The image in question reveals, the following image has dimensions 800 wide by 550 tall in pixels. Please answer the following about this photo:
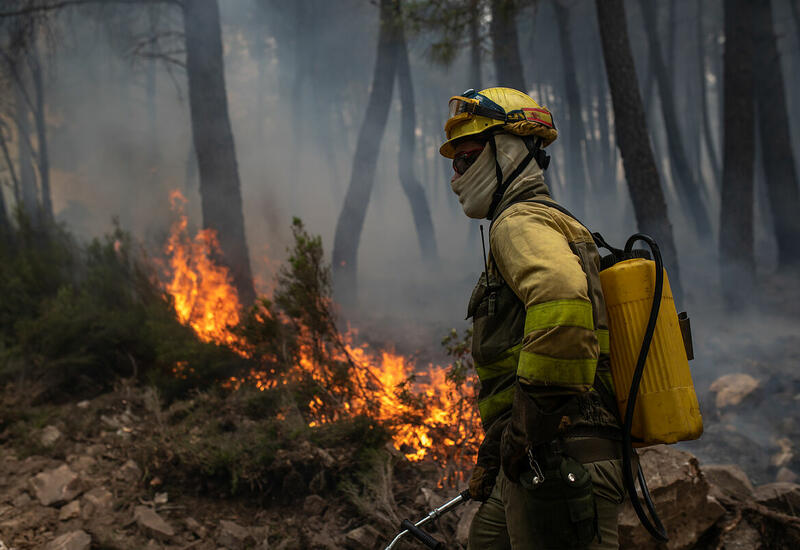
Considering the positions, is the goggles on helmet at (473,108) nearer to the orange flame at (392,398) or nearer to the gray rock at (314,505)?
the orange flame at (392,398)

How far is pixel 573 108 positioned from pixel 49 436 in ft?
53.7

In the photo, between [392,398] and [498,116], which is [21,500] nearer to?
[392,398]

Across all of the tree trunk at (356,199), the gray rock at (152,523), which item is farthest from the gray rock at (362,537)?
the tree trunk at (356,199)

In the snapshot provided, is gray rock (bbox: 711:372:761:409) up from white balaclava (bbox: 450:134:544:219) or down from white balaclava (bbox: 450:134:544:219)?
down

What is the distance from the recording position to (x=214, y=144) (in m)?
7.98

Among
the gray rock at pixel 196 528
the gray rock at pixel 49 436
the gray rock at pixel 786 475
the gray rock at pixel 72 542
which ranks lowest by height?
the gray rock at pixel 786 475

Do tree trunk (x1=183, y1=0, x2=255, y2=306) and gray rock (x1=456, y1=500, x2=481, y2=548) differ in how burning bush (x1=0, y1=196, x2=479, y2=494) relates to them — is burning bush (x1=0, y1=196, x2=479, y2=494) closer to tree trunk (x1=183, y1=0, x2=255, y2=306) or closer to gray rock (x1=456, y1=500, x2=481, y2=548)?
tree trunk (x1=183, y1=0, x2=255, y2=306)

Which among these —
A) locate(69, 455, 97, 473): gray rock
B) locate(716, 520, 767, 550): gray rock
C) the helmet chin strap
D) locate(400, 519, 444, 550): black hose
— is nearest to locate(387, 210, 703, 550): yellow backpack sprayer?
the helmet chin strap

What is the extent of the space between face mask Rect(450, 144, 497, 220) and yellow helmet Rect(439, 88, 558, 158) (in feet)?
0.31

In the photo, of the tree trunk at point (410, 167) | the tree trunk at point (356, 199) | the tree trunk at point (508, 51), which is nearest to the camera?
the tree trunk at point (508, 51)

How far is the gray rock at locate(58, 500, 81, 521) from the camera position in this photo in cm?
348

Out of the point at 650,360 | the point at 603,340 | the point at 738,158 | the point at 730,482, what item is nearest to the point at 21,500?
the point at 603,340

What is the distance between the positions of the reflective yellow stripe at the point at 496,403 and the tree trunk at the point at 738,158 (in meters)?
8.90

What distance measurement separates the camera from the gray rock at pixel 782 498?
121 inches
